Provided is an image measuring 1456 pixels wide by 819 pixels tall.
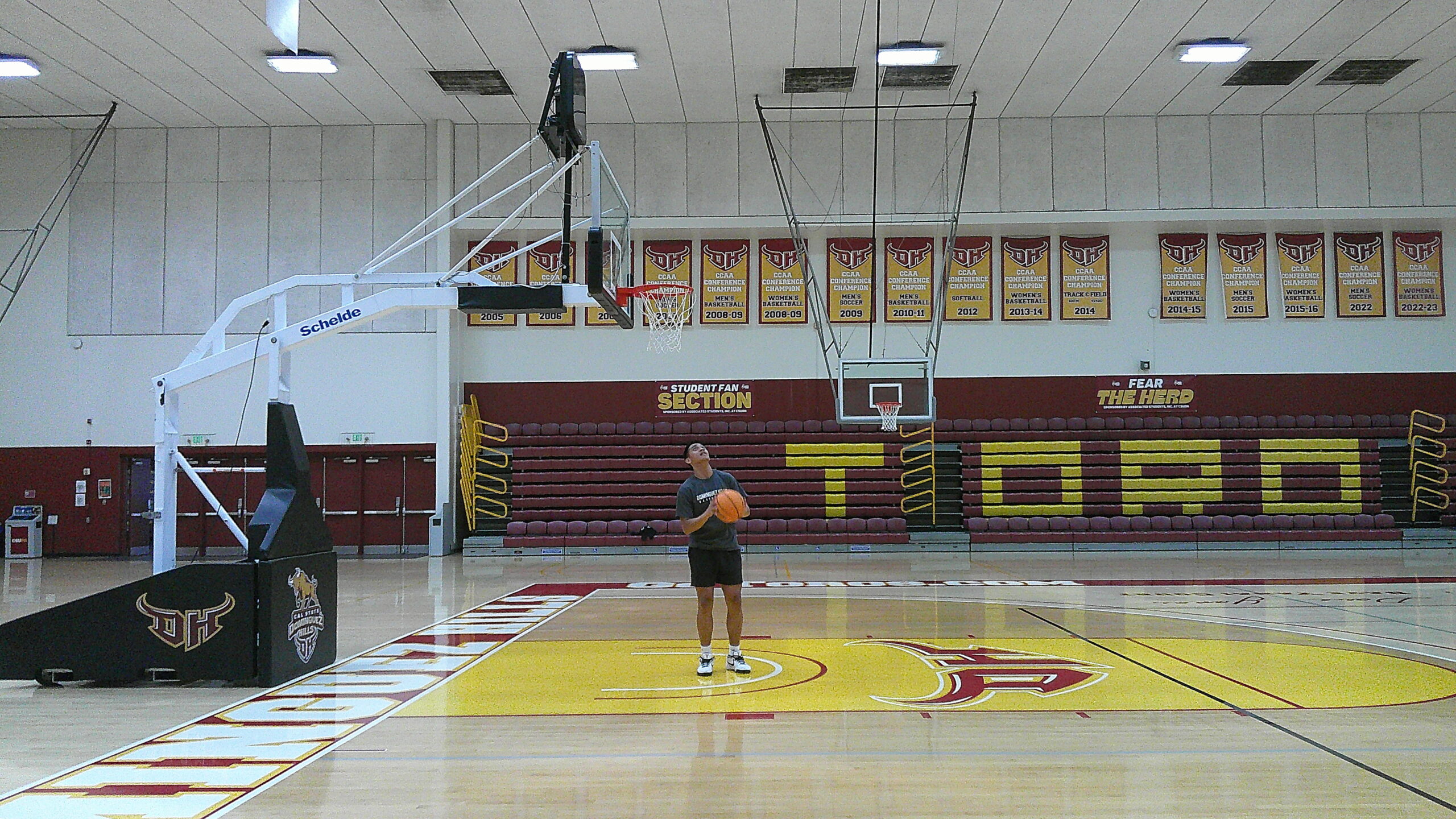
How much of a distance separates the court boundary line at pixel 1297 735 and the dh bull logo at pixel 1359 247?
1550 cm

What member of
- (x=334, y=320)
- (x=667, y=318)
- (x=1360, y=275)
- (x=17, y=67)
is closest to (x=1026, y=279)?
(x=1360, y=275)

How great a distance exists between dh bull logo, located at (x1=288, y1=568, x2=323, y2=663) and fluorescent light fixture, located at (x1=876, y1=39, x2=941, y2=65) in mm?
12887

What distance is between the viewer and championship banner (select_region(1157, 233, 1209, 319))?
20.0 m

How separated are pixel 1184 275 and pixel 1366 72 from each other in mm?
4456

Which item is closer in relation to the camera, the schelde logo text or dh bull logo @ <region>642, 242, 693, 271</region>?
the schelde logo text

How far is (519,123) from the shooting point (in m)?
20.0

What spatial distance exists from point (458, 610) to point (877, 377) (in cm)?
784

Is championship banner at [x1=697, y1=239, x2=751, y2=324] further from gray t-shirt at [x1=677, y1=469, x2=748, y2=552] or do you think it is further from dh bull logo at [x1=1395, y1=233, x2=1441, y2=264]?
gray t-shirt at [x1=677, y1=469, x2=748, y2=552]

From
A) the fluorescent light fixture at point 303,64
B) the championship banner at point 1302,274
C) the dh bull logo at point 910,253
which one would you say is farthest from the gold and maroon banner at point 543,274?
the championship banner at point 1302,274

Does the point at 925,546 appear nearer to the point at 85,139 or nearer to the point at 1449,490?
the point at 1449,490

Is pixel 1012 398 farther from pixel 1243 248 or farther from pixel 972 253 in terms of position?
pixel 1243 248

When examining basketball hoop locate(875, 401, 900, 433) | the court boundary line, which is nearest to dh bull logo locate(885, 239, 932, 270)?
basketball hoop locate(875, 401, 900, 433)

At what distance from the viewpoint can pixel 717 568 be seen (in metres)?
7.27

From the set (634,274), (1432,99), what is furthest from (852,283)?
(1432,99)
